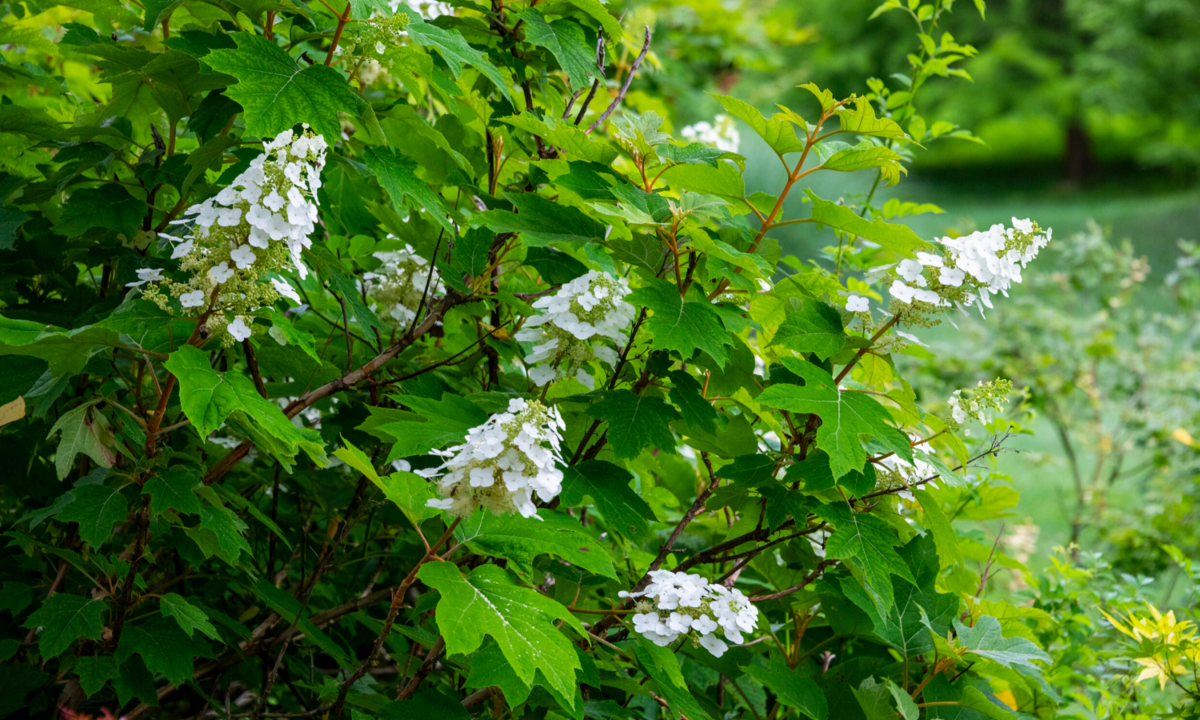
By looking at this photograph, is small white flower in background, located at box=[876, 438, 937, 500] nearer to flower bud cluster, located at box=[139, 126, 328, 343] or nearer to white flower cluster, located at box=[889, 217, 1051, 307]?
white flower cluster, located at box=[889, 217, 1051, 307]

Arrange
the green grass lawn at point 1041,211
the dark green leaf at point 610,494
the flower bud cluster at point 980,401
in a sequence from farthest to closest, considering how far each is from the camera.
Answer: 1. the green grass lawn at point 1041,211
2. the flower bud cluster at point 980,401
3. the dark green leaf at point 610,494

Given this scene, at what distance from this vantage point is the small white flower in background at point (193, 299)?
1214mm

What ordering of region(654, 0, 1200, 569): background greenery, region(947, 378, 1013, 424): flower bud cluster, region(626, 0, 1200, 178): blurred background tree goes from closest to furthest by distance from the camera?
region(947, 378, 1013, 424): flower bud cluster, region(654, 0, 1200, 569): background greenery, region(626, 0, 1200, 178): blurred background tree

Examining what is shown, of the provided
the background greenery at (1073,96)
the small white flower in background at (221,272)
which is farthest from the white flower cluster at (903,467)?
the background greenery at (1073,96)

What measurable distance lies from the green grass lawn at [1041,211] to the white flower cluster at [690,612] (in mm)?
5541

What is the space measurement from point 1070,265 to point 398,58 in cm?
522

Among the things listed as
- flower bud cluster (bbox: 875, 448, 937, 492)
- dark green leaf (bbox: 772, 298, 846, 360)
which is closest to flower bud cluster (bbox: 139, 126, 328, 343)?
dark green leaf (bbox: 772, 298, 846, 360)

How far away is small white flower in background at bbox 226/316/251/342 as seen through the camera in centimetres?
122

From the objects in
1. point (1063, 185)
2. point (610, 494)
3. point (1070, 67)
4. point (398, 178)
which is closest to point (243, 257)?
point (398, 178)

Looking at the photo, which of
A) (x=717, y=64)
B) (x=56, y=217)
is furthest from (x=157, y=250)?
(x=717, y=64)

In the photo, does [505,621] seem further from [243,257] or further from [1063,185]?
[1063,185]

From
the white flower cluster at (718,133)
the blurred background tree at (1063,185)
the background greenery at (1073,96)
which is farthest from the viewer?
the background greenery at (1073,96)

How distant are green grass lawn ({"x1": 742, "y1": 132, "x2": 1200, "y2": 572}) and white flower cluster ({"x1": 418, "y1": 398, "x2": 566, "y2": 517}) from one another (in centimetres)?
583

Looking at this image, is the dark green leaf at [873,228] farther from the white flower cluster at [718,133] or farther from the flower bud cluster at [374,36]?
the white flower cluster at [718,133]
